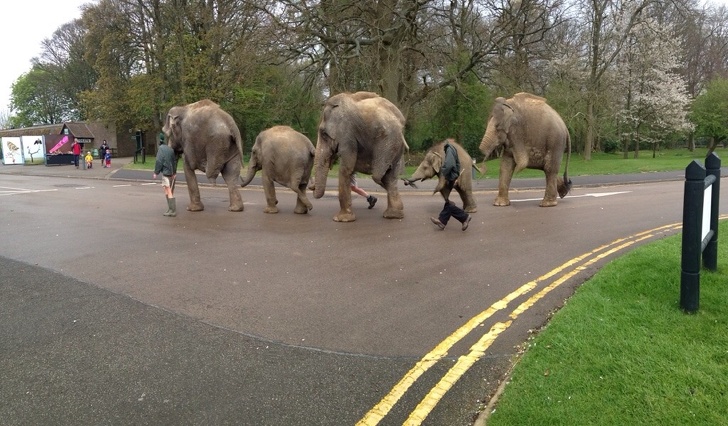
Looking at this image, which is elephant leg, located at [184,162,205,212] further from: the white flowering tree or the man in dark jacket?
the white flowering tree

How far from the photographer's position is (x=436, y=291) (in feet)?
19.0

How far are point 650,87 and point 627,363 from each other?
41902 mm

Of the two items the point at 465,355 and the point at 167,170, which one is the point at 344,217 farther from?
the point at 465,355

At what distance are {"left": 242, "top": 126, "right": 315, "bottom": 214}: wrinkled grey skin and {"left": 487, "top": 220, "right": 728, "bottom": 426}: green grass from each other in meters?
7.23

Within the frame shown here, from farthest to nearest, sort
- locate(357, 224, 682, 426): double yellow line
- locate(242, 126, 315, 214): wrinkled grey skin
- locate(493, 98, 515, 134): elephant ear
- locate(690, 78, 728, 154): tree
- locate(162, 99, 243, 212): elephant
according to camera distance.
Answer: locate(690, 78, 728, 154): tree < locate(493, 98, 515, 134): elephant ear < locate(162, 99, 243, 212): elephant < locate(242, 126, 315, 214): wrinkled grey skin < locate(357, 224, 682, 426): double yellow line

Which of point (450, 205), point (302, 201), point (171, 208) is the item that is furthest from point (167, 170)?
point (450, 205)

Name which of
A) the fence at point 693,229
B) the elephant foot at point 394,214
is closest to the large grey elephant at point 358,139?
the elephant foot at point 394,214

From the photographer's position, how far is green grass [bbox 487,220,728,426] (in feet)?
10.4

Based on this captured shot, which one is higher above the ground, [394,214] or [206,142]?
[206,142]

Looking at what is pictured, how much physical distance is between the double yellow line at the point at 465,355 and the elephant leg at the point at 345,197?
469cm

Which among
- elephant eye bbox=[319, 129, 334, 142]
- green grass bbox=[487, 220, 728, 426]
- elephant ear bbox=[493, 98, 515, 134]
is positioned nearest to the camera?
green grass bbox=[487, 220, 728, 426]

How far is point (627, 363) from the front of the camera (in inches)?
146

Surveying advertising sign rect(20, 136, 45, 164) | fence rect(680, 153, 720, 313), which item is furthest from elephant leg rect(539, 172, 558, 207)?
advertising sign rect(20, 136, 45, 164)

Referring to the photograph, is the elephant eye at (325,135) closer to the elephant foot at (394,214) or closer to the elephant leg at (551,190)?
the elephant foot at (394,214)
